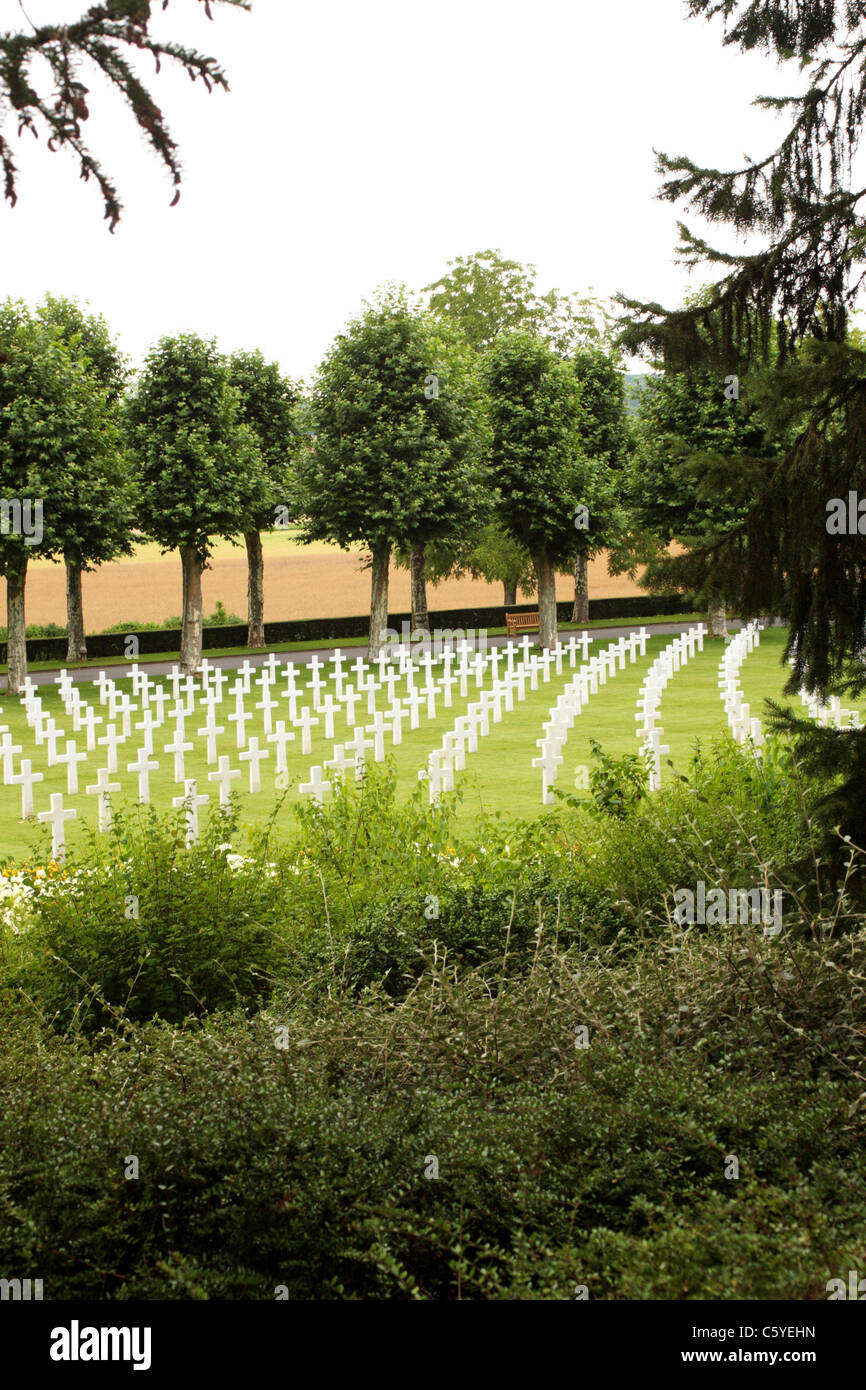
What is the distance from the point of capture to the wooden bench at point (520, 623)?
4615cm

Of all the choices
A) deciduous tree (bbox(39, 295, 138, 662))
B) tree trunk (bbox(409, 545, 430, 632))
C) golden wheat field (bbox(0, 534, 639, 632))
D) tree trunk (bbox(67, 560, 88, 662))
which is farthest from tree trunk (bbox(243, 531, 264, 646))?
golden wheat field (bbox(0, 534, 639, 632))

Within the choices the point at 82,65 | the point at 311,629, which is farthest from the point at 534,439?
the point at 82,65

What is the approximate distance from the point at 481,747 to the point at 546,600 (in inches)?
824

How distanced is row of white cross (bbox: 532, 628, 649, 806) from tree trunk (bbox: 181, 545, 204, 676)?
1165cm

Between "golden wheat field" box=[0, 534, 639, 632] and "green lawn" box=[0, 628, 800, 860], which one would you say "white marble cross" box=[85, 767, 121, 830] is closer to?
"green lawn" box=[0, 628, 800, 860]

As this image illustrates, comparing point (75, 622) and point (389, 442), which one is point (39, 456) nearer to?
point (389, 442)

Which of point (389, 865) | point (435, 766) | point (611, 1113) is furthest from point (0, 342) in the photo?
point (611, 1113)

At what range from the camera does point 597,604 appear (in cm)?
5531

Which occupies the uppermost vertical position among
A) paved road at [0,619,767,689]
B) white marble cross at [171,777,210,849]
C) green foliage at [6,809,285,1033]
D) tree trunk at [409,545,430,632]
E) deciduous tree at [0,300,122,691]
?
deciduous tree at [0,300,122,691]

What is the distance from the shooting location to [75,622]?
40.2 meters

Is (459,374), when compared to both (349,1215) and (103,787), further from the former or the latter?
(349,1215)

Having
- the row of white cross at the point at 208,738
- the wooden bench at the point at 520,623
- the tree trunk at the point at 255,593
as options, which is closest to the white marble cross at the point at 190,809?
the row of white cross at the point at 208,738

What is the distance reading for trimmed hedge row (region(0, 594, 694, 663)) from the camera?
43.2 m

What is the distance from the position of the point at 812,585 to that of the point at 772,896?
1751 millimetres
